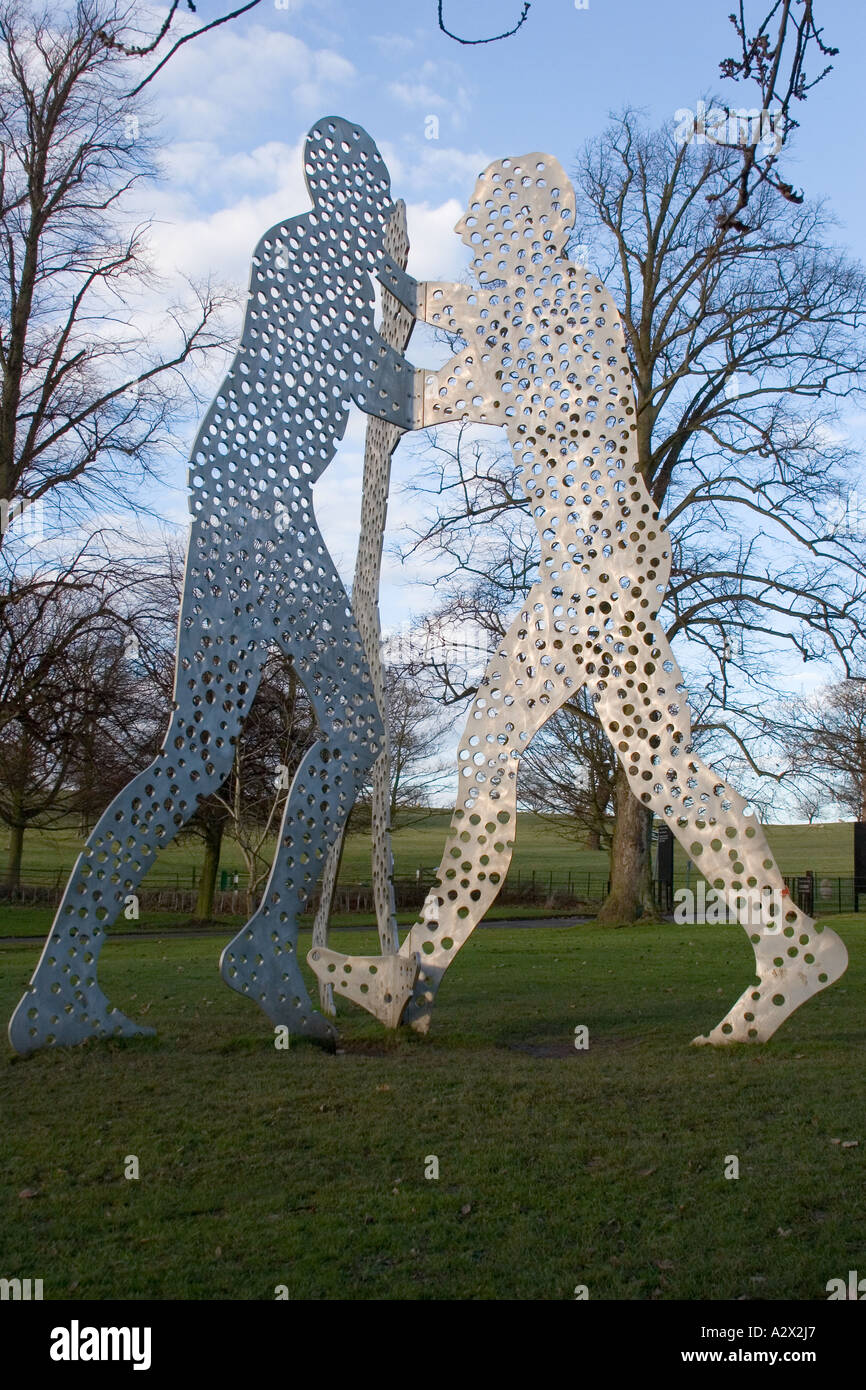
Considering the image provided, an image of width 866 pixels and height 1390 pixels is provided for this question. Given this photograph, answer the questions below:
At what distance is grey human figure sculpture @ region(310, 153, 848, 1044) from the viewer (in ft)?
24.4

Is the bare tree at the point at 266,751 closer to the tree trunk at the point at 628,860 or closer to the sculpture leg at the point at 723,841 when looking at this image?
the tree trunk at the point at 628,860

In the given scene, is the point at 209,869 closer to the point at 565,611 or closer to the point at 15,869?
the point at 15,869

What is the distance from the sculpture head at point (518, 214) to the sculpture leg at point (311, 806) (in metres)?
2.67

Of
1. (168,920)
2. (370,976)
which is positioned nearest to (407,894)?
(168,920)

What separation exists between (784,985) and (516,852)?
164 ft

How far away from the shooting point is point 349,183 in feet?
27.3

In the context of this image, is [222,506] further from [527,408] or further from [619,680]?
A: [619,680]

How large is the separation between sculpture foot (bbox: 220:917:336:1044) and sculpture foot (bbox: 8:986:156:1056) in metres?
0.81

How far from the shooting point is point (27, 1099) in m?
6.22

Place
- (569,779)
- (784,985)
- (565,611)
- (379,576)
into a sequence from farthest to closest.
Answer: (569,779), (379,576), (565,611), (784,985)

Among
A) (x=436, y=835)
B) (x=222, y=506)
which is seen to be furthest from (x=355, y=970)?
(x=436, y=835)

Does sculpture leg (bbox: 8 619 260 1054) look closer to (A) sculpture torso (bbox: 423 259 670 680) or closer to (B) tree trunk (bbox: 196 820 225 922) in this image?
(A) sculpture torso (bbox: 423 259 670 680)

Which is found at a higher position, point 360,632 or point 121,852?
point 360,632
